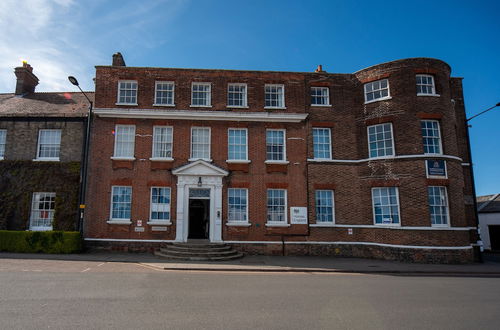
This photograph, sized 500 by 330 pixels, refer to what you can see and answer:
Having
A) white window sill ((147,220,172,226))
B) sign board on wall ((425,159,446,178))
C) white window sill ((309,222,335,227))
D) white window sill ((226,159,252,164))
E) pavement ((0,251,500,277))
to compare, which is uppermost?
white window sill ((226,159,252,164))

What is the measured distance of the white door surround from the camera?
15.6m

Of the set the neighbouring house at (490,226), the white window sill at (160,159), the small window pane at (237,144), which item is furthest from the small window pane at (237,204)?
the neighbouring house at (490,226)

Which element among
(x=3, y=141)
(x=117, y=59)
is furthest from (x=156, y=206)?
(x=3, y=141)

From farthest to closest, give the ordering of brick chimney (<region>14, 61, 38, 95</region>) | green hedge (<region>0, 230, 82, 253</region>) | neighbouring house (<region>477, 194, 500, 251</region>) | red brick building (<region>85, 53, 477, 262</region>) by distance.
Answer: neighbouring house (<region>477, 194, 500, 251</region>), brick chimney (<region>14, 61, 38, 95</region>), red brick building (<region>85, 53, 477, 262</region>), green hedge (<region>0, 230, 82, 253</region>)

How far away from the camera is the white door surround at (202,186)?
1562 cm

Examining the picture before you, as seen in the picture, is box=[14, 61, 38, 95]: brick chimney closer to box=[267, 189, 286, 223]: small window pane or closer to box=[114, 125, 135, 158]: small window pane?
box=[114, 125, 135, 158]: small window pane

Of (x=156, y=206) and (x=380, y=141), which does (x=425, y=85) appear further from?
(x=156, y=206)

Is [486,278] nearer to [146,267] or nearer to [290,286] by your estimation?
[290,286]

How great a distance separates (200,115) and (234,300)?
37.4ft

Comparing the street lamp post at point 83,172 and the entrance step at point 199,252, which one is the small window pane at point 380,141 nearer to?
the entrance step at point 199,252

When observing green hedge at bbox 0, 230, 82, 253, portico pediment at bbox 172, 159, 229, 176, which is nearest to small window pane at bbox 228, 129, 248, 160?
portico pediment at bbox 172, 159, 229, 176

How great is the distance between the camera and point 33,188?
16062 millimetres

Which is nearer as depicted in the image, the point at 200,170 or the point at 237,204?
the point at 200,170

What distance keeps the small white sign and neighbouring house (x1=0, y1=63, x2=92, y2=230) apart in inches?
469
